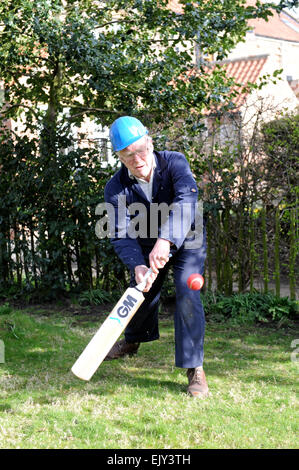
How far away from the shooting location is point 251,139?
7289 mm

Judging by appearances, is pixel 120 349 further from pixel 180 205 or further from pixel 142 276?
pixel 180 205

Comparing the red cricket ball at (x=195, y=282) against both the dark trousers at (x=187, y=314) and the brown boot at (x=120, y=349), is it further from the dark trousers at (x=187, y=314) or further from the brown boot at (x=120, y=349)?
the brown boot at (x=120, y=349)

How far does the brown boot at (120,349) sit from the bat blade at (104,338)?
1325 mm

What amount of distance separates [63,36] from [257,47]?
2761 centimetres

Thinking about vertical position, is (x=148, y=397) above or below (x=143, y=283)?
below

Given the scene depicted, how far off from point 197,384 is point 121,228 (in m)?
1.32

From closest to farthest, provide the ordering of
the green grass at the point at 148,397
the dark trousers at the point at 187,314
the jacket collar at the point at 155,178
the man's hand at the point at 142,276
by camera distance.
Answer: the green grass at the point at 148,397, the man's hand at the point at 142,276, the dark trousers at the point at 187,314, the jacket collar at the point at 155,178

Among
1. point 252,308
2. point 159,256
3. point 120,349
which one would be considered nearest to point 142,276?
point 159,256

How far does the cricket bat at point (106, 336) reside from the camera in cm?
380

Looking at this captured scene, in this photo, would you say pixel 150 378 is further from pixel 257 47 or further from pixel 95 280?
pixel 257 47

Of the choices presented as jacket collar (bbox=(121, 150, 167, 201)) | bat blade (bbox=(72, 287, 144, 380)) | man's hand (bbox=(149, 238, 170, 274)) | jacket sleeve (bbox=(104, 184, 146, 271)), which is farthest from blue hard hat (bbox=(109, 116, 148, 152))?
bat blade (bbox=(72, 287, 144, 380))

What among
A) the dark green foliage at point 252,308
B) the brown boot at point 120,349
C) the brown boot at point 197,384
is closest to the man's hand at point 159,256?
the brown boot at point 197,384

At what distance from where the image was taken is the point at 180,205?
4293mm
